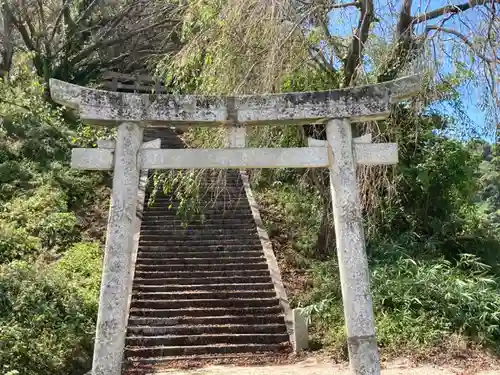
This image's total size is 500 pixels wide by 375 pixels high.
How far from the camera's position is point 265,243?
440 inches

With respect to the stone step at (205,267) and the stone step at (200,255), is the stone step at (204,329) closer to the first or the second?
the stone step at (205,267)

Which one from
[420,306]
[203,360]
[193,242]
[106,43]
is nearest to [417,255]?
[420,306]

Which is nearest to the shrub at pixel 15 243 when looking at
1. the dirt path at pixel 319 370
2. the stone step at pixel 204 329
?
the stone step at pixel 204 329

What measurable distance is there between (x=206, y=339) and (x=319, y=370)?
6.54 ft

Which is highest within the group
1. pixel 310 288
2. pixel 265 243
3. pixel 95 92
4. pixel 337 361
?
pixel 95 92

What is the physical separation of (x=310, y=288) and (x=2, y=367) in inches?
216

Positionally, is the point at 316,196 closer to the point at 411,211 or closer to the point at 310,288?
the point at 411,211

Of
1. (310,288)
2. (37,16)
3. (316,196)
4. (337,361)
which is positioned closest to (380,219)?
(316,196)

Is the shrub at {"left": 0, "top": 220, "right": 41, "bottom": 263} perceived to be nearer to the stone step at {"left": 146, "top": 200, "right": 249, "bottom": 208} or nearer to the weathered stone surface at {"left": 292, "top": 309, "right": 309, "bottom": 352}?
the stone step at {"left": 146, "top": 200, "right": 249, "bottom": 208}

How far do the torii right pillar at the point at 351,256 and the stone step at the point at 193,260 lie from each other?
5555 millimetres

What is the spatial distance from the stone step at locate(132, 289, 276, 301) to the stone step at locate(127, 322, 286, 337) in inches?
32.8

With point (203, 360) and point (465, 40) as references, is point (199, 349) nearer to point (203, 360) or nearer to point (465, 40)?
point (203, 360)

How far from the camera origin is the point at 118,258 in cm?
486

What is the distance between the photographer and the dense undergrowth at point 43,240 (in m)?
6.86
